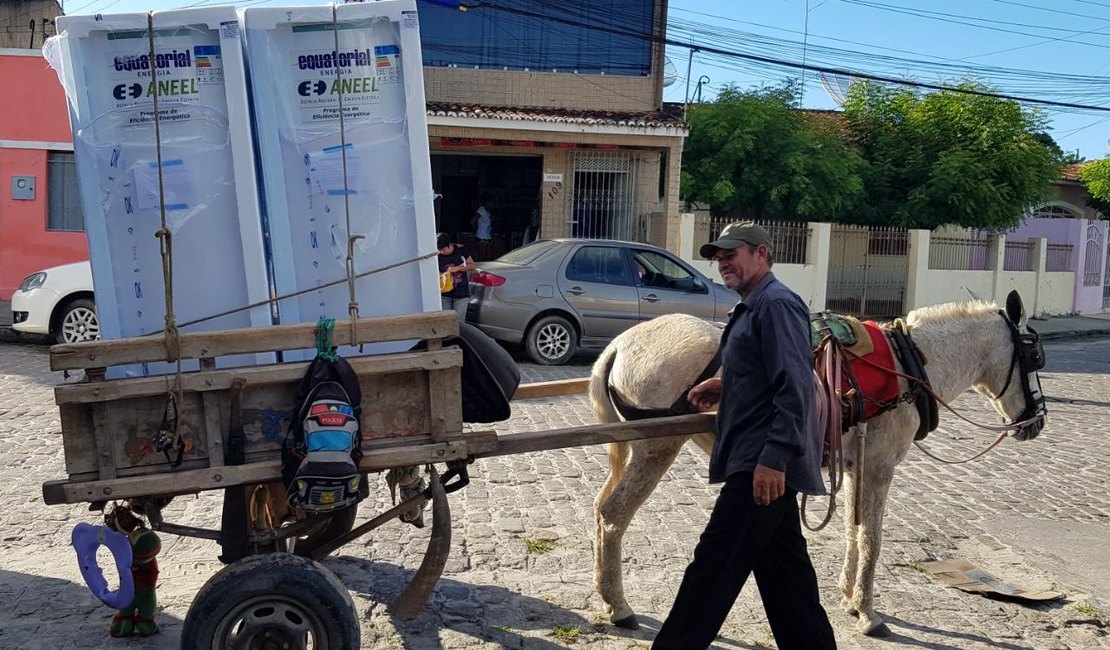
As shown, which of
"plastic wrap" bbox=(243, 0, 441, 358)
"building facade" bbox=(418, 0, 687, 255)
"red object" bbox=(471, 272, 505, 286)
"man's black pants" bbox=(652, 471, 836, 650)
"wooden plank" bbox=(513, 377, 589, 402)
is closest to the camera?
"man's black pants" bbox=(652, 471, 836, 650)

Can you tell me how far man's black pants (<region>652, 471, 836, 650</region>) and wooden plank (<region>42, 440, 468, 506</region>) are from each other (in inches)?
44.1

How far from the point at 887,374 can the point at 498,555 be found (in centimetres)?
225

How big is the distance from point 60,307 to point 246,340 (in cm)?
936

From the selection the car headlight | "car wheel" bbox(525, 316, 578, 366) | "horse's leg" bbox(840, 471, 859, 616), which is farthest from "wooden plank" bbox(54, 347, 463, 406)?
the car headlight

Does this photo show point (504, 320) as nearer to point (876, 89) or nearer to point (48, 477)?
point (48, 477)

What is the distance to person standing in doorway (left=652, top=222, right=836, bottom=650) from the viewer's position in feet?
11.1

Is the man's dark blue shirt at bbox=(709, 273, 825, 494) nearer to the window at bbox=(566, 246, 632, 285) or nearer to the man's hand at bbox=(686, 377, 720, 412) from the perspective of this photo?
the man's hand at bbox=(686, 377, 720, 412)

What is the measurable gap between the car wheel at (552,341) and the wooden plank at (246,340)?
830cm

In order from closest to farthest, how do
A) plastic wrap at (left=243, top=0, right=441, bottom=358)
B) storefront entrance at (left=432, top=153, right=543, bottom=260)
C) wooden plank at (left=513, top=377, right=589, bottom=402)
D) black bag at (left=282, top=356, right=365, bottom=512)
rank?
black bag at (left=282, top=356, right=365, bottom=512)
plastic wrap at (left=243, top=0, right=441, bottom=358)
wooden plank at (left=513, top=377, right=589, bottom=402)
storefront entrance at (left=432, top=153, right=543, bottom=260)

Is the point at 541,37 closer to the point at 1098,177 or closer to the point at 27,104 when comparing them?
the point at 27,104

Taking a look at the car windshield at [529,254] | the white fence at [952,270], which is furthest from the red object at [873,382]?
the white fence at [952,270]

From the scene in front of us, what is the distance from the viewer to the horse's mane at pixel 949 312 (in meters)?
5.10

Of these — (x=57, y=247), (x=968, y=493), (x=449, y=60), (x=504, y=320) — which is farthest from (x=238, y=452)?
(x=449, y=60)

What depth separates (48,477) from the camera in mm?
6434
